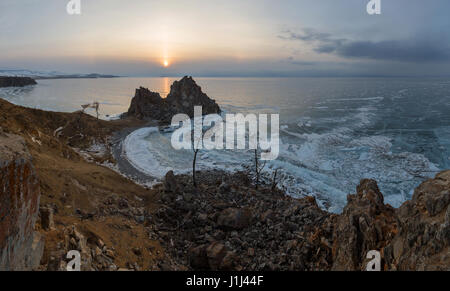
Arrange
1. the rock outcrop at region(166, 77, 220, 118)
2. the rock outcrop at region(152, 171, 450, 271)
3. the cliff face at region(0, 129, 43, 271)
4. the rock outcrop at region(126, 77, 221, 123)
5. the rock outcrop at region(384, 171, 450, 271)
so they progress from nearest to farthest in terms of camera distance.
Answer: the cliff face at region(0, 129, 43, 271)
the rock outcrop at region(384, 171, 450, 271)
the rock outcrop at region(152, 171, 450, 271)
the rock outcrop at region(126, 77, 221, 123)
the rock outcrop at region(166, 77, 220, 118)

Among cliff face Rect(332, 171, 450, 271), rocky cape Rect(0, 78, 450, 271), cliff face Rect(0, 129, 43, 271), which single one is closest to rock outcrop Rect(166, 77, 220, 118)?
rocky cape Rect(0, 78, 450, 271)

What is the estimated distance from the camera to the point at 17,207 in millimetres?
4895

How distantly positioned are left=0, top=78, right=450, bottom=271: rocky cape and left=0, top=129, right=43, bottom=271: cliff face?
0.07ft

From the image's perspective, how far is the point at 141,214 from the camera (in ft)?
48.6

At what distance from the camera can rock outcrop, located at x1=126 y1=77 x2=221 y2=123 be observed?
199 ft

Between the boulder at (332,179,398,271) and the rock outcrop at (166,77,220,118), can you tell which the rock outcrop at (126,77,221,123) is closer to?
the rock outcrop at (166,77,220,118)

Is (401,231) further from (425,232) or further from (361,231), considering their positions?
(361,231)

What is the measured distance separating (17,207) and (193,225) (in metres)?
10.1

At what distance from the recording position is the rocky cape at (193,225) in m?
5.25

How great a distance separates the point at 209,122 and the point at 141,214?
45082mm

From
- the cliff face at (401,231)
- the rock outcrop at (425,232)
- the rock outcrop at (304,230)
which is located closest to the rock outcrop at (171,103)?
the rock outcrop at (304,230)

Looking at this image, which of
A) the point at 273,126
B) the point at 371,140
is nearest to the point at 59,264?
the point at 371,140

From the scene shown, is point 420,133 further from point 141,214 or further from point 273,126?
point 141,214

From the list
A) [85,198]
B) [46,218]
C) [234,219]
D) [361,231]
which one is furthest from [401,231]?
[85,198]
